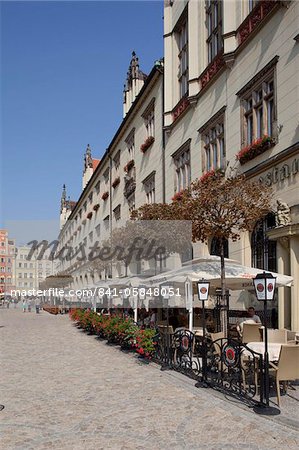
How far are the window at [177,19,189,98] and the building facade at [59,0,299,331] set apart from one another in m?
0.05

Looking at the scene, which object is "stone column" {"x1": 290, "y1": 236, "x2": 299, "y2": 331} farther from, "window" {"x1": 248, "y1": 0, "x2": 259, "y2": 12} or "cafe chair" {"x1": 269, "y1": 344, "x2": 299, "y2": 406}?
"window" {"x1": 248, "y1": 0, "x2": 259, "y2": 12}

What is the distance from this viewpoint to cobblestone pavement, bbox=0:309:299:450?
6.40m

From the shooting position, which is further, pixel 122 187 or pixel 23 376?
pixel 122 187

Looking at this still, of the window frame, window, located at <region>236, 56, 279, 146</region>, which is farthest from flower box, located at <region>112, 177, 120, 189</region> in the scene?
window, located at <region>236, 56, 279, 146</region>

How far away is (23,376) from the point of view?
11.5m

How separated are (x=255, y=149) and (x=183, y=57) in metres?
11.4

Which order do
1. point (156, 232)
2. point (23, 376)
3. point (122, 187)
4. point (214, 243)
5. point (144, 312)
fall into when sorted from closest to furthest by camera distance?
point (23, 376), point (156, 232), point (214, 243), point (144, 312), point (122, 187)

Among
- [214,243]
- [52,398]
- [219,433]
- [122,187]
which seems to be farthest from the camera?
[122,187]

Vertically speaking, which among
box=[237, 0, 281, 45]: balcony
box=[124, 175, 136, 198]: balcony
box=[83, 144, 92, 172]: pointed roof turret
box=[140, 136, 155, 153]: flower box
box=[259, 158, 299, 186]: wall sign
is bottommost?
box=[259, 158, 299, 186]: wall sign

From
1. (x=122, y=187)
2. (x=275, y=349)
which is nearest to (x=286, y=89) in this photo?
(x=275, y=349)

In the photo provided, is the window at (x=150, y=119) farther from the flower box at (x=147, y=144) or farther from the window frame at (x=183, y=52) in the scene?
the window frame at (x=183, y=52)

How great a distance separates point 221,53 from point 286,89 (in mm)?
5677

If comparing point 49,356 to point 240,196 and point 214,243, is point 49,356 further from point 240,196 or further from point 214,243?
point 214,243

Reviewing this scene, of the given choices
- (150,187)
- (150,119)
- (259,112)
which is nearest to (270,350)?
(259,112)
